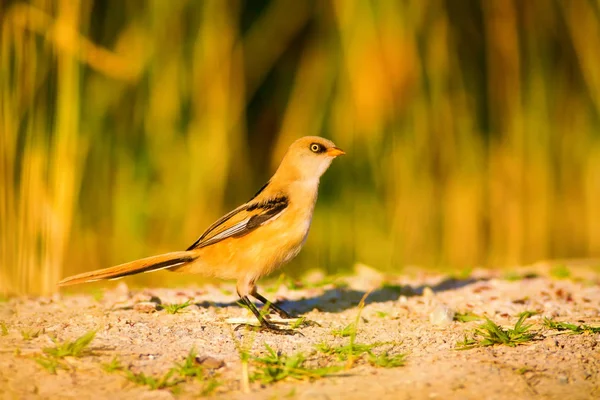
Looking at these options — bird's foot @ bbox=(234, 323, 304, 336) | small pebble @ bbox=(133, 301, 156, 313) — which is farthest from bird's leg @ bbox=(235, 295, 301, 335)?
small pebble @ bbox=(133, 301, 156, 313)

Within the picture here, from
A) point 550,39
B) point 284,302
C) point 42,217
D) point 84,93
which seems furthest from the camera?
point 550,39

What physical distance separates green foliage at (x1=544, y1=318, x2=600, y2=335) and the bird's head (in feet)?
5.94

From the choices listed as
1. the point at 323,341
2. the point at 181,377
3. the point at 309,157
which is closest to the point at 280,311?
the point at 323,341

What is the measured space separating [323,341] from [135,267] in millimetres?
1322

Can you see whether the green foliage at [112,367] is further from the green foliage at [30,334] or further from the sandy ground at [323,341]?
the green foliage at [30,334]

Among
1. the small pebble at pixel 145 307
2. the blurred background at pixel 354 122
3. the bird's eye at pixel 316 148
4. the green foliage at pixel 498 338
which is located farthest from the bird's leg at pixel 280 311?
the blurred background at pixel 354 122

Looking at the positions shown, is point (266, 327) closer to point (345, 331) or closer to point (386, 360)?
point (345, 331)

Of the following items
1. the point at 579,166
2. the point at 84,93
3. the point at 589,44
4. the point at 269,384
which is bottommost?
the point at 269,384

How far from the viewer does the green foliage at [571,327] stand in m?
3.89

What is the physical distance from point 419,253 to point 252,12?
306cm

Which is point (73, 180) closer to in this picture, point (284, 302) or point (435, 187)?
point (284, 302)

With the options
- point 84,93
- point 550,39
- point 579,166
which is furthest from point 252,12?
point 579,166

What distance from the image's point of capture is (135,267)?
14.6ft

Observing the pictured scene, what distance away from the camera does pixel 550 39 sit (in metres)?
8.17
